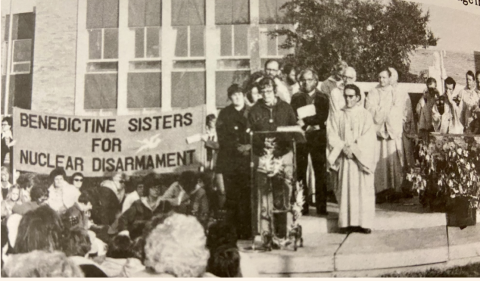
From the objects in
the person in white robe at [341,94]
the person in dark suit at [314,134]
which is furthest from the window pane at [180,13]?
the person in white robe at [341,94]

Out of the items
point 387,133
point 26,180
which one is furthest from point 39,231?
point 387,133

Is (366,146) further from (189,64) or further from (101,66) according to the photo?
(101,66)

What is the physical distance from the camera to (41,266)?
4.61 m

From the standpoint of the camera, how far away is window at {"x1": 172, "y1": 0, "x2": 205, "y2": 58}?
5020mm

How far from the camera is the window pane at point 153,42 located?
503 centimetres

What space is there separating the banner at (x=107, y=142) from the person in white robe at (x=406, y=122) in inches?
79.2

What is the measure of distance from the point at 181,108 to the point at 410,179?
242cm

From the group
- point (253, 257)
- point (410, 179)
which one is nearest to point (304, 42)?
point (410, 179)

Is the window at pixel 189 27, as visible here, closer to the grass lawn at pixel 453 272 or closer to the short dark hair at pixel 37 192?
the short dark hair at pixel 37 192

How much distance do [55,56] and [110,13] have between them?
27.4 inches

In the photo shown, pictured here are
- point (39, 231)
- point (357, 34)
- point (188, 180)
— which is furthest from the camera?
point (357, 34)

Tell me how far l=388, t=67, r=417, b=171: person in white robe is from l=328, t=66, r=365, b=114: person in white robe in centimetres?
42

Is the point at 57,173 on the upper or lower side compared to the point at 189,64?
lower

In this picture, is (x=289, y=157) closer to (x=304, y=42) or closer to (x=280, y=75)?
(x=280, y=75)
